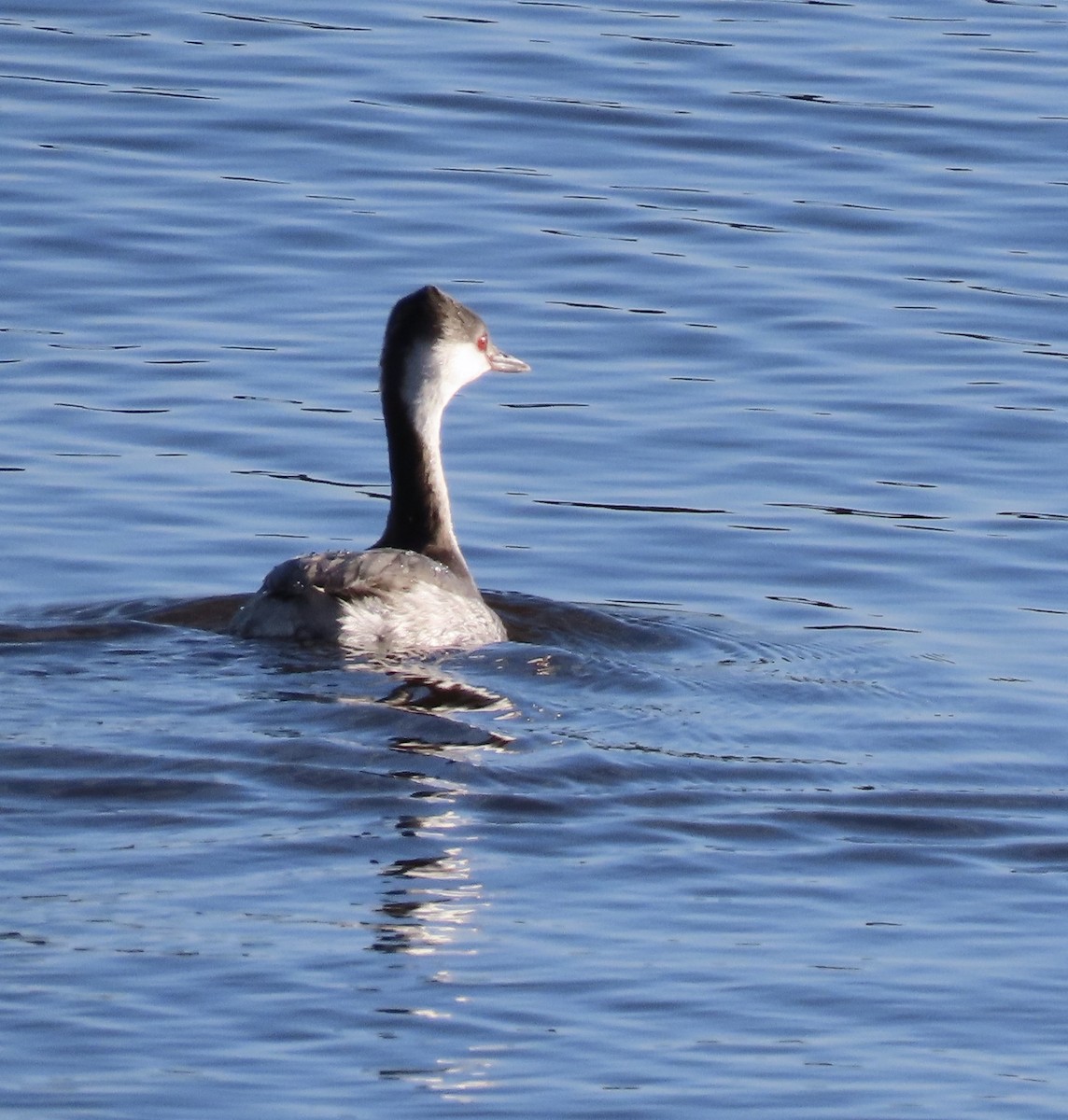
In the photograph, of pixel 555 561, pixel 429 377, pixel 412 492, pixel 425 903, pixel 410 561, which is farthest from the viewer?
pixel 555 561

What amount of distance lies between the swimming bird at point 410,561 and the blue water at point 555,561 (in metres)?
0.20

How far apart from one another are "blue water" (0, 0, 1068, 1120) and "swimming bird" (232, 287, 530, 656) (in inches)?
7.8

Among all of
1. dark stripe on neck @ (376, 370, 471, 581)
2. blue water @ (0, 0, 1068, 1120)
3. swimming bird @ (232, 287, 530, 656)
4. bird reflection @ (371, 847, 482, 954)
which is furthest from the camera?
dark stripe on neck @ (376, 370, 471, 581)

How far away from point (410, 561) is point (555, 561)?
146 centimetres

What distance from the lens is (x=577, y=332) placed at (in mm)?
15906

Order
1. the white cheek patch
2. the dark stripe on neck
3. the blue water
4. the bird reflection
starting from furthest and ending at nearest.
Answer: the white cheek patch
the dark stripe on neck
the bird reflection
the blue water

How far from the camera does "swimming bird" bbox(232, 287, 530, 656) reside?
10.9 metres

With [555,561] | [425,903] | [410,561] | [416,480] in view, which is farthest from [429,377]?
[425,903]

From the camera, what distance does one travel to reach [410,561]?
1130cm

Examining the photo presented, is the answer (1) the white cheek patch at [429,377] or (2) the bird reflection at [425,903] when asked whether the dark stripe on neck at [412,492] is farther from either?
(2) the bird reflection at [425,903]

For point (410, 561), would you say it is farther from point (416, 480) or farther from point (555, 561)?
point (555, 561)

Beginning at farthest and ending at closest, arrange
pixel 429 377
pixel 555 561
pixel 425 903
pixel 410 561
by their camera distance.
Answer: pixel 555 561 → pixel 429 377 → pixel 410 561 → pixel 425 903

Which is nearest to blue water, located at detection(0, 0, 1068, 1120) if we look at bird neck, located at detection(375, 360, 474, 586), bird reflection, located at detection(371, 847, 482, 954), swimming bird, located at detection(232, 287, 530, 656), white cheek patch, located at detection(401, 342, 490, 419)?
bird reflection, located at detection(371, 847, 482, 954)

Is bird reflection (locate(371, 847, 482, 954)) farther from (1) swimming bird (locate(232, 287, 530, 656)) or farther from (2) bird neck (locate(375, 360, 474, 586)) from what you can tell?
(2) bird neck (locate(375, 360, 474, 586))
